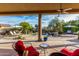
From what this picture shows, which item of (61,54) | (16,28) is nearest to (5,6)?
(16,28)

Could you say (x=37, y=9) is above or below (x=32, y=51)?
above

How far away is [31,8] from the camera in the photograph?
3182mm

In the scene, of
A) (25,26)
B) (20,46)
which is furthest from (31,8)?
(20,46)

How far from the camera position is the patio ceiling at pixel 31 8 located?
314 cm

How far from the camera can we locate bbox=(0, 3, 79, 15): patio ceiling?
3143 mm

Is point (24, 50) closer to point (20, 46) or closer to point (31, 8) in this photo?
point (20, 46)

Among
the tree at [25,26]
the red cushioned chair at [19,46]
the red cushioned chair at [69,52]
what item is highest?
the tree at [25,26]

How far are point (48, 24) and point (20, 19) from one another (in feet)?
1.70

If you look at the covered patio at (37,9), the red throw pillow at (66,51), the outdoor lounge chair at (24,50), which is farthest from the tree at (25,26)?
the red throw pillow at (66,51)

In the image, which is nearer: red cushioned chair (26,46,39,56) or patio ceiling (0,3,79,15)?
patio ceiling (0,3,79,15)

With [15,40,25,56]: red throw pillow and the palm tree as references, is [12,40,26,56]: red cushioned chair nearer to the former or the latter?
[15,40,25,56]: red throw pillow

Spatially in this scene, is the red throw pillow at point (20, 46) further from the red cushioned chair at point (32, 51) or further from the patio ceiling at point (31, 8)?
the patio ceiling at point (31, 8)

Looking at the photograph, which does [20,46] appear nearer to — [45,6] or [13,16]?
[13,16]

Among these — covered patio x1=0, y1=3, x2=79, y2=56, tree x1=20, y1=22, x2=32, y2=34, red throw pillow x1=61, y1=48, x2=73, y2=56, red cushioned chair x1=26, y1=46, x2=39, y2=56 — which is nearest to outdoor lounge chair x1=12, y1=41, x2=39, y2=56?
red cushioned chair x1=26, y1=46, x2=39, y2=56
